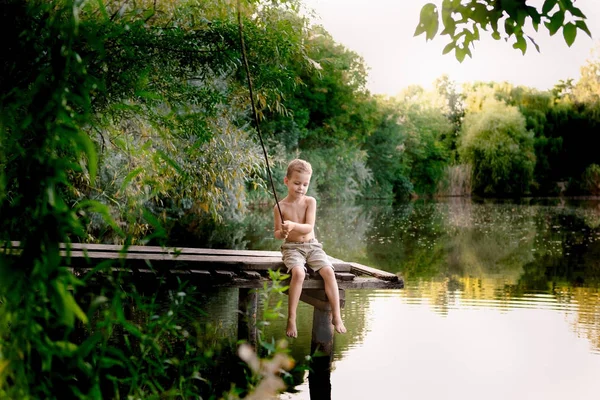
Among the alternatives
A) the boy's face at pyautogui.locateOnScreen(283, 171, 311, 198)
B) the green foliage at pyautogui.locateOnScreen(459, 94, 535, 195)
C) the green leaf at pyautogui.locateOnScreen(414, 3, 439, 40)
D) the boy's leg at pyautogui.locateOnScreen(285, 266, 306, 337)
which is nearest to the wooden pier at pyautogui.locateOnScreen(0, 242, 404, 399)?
the boy's leg at pyautogui.locateOnScreen(285, 266, 306, 337)

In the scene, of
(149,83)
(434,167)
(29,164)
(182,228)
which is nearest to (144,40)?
(149,83)

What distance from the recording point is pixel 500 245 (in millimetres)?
17906

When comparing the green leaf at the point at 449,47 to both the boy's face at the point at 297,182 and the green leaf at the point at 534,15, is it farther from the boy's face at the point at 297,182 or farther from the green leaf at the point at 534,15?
the boy's face at the point at 297,182

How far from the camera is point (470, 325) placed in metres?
8.40

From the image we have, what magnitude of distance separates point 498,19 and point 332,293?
2394 mm

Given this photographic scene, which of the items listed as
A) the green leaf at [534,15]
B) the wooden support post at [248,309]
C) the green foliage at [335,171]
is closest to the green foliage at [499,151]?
the green foliage at [335,171]

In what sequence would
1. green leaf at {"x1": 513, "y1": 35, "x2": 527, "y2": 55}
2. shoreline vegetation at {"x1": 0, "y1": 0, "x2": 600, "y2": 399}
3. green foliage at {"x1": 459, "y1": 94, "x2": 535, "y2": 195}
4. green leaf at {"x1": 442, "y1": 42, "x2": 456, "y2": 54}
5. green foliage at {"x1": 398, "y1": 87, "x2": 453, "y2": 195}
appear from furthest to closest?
green foliage at {"x1": 398, "y1": 87, "x2": 453, "y2": 195} < green foliage at {"x1": 459, "y1": 94, "x2": 535, "y2": 195} < green leaf at {"x1": 442, "y1": 42, "x2": 456, "y2": 54} < green leaf at {"x1": 513, "y1": 35, "x2": 527, "y2": 55} < shoreline vegetation at {"x1": 0, "y1": 0, "x2": 600, "y2": 399}

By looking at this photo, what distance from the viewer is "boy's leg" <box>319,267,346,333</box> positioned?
582cm

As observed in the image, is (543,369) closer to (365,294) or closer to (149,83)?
(365,294)

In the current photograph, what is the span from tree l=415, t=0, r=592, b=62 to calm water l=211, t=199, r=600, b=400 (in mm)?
2712

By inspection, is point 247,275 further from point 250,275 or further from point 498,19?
point 498,19

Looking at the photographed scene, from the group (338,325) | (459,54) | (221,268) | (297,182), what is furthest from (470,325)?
(459,54)

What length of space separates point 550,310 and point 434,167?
44.6m

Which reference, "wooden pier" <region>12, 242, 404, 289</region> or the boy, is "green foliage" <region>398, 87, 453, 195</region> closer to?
"wooden pier" <region>12, 242, 404, 289</region>
